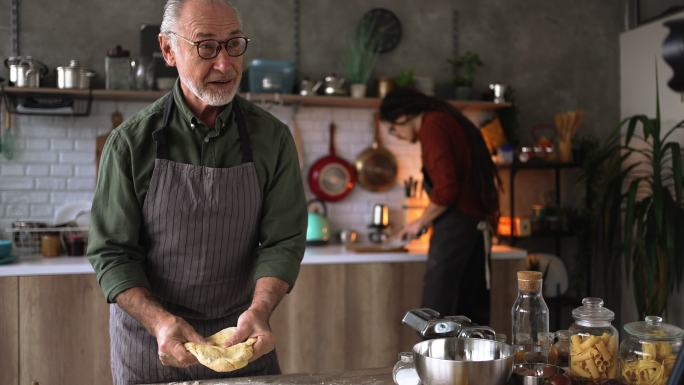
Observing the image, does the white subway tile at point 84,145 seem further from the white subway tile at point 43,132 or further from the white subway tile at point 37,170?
the white subway tile at point 37,170

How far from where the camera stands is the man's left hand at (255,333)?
1808 mm

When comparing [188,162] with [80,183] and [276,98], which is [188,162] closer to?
[276,98]

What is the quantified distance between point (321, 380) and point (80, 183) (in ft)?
11.3

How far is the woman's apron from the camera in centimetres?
405

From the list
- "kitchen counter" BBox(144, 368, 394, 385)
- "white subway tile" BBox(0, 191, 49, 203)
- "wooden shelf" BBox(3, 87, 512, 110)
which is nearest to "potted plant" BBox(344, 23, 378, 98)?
"wooden shelf" BBox(3, 87, 512, 110)

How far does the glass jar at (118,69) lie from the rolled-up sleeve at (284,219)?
2.63 meters

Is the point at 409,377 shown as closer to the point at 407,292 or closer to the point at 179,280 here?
the point at 179,280

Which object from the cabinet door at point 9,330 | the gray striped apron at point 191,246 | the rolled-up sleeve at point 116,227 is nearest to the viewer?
the rolled-up sleeve at point 116,227

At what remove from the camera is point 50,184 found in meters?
4.68

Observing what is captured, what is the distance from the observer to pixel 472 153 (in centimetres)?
400

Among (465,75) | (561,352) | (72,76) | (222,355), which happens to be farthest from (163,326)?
(465,75)

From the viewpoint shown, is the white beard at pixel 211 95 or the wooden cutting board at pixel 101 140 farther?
the wooden cutting board at pixel 101 140

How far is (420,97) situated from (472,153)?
48cm

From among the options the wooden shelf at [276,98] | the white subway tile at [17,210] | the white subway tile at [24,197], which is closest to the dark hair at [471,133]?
the wooden shelf at [276,98]
